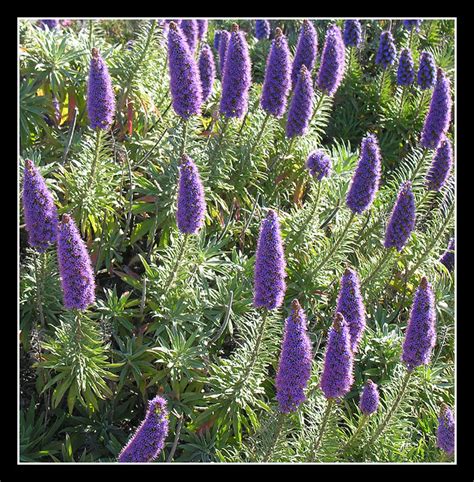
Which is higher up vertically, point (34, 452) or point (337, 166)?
point (337, 166)

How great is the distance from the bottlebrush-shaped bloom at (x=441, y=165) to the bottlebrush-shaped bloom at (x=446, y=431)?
1752 mm

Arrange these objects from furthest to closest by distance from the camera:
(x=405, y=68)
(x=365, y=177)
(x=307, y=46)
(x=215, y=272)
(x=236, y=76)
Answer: (x=405, y=68) < (x=307, y=46) < (x=215, y=272) < (x=236, y=76) < (x=365, y=177)

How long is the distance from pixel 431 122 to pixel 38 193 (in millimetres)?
2802

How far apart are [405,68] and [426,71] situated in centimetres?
31

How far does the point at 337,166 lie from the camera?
5.38m

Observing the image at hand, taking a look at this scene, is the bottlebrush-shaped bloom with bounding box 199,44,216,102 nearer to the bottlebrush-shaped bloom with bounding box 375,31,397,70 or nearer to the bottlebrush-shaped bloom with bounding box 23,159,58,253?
the bottlebrush-shaped bloom with bounding box 23,159,58,253

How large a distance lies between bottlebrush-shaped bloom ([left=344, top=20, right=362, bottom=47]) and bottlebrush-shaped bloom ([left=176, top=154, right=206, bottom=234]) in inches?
138

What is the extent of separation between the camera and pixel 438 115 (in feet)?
14.9

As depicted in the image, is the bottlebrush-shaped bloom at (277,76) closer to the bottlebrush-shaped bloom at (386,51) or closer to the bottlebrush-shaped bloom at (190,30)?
the bottlebrush-shaped bloom at (190,30)

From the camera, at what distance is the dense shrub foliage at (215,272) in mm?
3309

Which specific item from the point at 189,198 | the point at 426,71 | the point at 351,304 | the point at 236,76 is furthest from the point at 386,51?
the point at 351,304

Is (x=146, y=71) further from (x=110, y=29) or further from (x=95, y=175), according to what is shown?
(x=110, y=29)

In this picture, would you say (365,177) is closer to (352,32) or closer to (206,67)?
(206,67)
